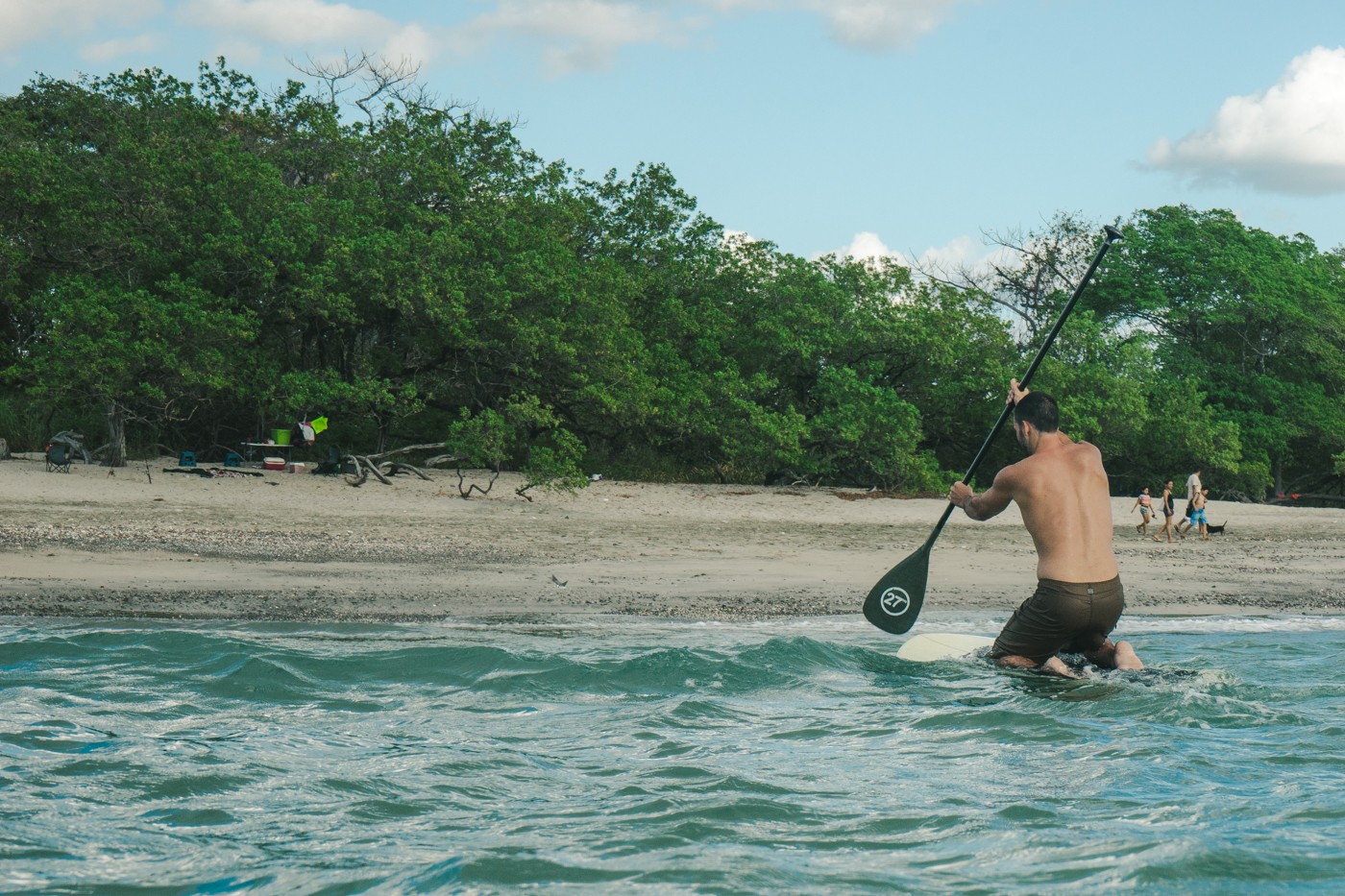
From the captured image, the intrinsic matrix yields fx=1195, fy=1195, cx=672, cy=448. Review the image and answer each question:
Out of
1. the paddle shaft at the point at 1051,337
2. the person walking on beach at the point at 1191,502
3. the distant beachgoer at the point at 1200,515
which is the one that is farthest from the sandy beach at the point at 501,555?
the paddle shaft at the point at 1051,337

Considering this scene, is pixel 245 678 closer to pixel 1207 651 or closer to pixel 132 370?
pixel 1207 651

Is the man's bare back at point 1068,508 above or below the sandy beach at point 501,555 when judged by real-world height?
above

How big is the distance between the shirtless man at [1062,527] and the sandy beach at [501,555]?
11.8 ft

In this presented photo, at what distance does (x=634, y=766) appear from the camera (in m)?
5.46

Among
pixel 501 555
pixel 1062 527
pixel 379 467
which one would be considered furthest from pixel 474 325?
pixel 1062 527

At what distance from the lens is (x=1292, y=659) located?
8.32 m

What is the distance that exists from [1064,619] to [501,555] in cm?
703

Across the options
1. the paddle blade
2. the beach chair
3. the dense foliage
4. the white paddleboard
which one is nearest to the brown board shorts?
the white paddleboard

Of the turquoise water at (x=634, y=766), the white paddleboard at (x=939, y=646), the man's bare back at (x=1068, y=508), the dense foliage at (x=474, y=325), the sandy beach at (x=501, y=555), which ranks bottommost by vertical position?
the turquoise water at (x=634, y=766)

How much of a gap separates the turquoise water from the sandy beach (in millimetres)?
1291

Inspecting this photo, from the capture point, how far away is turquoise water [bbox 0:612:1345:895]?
13.6 ft

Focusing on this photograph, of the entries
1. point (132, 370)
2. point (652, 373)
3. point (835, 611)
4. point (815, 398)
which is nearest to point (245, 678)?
point (835, 611)

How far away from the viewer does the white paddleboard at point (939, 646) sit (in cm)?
760

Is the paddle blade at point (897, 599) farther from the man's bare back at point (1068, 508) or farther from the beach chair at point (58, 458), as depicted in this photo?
the beach chair at point (58, 458)
